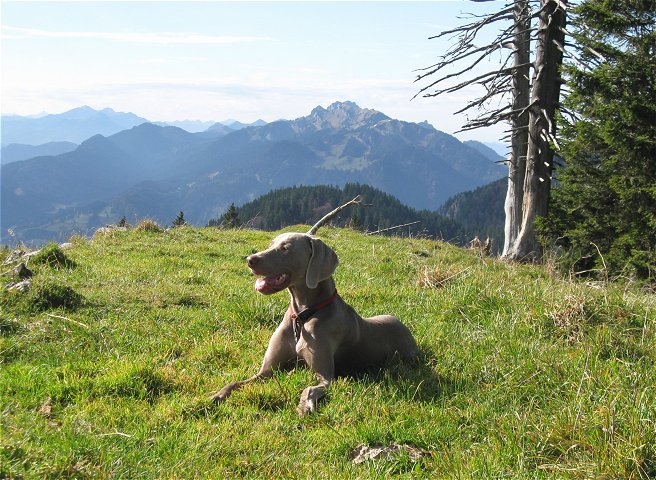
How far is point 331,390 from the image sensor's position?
16.9ft

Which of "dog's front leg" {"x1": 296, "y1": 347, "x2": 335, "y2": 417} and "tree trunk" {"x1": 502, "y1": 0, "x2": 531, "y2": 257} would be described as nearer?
"dog's front leg" {"x1": 296, "y1": 347, "x2": 335, "y2": 417}

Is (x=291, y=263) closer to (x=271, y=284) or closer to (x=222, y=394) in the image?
(x=271, y=284)

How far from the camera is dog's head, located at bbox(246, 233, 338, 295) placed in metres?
5.34

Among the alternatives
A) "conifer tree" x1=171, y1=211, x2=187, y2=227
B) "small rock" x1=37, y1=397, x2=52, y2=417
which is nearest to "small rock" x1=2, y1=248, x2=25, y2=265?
"small rock" x1=37, y1=397, x2=52, y2=417

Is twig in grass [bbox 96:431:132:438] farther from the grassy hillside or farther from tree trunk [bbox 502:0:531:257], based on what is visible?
tree trunk [bbox 502:0:531:257]

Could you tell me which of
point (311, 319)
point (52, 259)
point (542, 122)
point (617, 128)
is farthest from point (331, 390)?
point (542, 122)

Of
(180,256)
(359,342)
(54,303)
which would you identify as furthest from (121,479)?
(180,256)

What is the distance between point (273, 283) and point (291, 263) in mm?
278

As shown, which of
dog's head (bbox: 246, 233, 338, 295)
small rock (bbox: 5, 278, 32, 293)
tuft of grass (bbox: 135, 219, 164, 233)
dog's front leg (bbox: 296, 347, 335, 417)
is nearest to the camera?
dog's front leg (bbox: 296, 347, 335, 417)

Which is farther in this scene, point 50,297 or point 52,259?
point 52,259

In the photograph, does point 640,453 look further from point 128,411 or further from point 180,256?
point 180,256

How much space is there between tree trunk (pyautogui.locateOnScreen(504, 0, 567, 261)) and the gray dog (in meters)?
12.2

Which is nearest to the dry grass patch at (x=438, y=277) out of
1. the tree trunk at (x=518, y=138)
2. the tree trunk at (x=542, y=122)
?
the tree trunk at (x=542, y=122)

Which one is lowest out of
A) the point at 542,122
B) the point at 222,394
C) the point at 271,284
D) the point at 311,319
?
the point at 222,394
